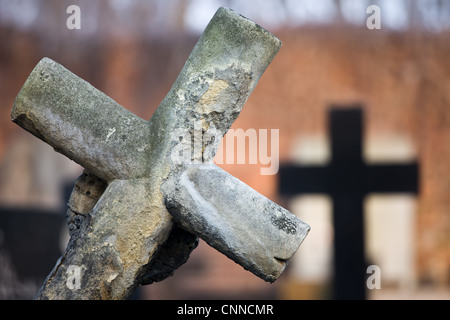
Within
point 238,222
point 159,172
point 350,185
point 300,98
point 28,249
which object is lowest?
point 28,249

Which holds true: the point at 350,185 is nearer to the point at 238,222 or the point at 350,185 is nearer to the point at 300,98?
the point at 300,98

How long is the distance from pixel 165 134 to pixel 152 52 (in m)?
4.50

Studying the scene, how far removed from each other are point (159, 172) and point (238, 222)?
255 mm

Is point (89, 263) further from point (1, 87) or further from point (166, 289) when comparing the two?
point (1, 87)

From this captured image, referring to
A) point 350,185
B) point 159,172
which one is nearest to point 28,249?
point 350,185

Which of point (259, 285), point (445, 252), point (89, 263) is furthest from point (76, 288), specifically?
point (445, 252)

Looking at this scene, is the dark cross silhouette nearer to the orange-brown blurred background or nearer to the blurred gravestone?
the orange-brown blurred background

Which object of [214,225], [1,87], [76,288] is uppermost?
[1,87]

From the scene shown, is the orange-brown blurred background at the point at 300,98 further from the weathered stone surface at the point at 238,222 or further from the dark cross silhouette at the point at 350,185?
the weathered stone surface at the point at 238,222

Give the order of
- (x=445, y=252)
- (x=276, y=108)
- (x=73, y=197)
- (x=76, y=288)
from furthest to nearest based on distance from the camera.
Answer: (x=276, y=108) → (x=445, y=252) → (x=73, y=197) → (x=76, y=288)

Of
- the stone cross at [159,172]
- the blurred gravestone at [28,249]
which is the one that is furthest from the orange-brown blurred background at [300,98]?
the stone cross at [159,172]

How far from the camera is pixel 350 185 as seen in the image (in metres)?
3.79

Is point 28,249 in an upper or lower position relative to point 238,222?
lower

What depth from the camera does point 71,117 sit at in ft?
5.10
